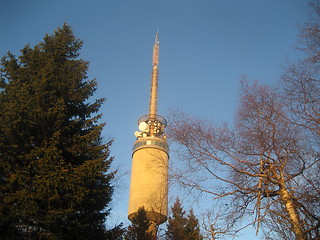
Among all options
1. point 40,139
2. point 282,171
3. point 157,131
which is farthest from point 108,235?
point 157,131

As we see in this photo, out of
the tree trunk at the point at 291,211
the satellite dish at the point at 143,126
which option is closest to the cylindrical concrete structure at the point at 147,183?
the satellite dish at the point at 143,126

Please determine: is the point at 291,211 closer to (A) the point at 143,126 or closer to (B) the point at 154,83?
(A) the point at 143,126

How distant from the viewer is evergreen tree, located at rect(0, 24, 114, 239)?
8906mm

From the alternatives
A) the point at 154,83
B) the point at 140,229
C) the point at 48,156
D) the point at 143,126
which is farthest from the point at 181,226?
the point at 154,83

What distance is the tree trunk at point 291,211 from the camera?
736 centimetres

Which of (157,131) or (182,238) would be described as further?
(157,131)

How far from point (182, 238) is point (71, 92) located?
519 inches

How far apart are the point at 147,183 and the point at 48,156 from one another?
703 inches

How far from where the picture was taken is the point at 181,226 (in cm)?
2238

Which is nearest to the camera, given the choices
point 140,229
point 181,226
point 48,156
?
point 48,156

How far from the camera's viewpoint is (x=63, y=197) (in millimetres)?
9523

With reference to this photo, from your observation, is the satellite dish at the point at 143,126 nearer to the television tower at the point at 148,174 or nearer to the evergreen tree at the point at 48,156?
the television tower at the point at 148,174

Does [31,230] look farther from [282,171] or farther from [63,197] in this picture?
[282,171]

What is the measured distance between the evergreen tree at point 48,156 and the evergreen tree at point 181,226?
11.0m
